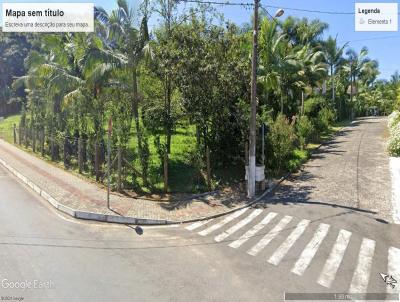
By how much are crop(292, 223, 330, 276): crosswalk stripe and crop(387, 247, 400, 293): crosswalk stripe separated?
4.91ft

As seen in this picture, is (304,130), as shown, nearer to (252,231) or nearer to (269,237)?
(252,231)

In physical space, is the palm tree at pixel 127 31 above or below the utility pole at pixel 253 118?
above

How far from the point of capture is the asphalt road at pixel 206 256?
657 centimetres

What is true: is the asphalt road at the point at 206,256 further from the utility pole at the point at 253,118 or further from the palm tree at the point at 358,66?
the palm tree at the point at 358,66

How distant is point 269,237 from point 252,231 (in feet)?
2.04

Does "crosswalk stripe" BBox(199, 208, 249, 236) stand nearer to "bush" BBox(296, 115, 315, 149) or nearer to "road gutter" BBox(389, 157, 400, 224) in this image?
"road gutter" BBox(389, 157, 400, 224)

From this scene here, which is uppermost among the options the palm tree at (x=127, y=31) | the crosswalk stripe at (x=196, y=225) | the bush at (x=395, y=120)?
the palm tree at (x=127, y=31)

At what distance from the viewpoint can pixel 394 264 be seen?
767 centimetres

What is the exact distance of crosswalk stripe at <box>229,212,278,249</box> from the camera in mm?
8923

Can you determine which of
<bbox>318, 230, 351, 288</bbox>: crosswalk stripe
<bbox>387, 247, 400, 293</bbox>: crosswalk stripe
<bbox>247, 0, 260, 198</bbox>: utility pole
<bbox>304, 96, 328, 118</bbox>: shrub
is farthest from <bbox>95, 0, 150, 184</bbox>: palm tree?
<bbox>304, 96, 328, 118</bbox>: shrub

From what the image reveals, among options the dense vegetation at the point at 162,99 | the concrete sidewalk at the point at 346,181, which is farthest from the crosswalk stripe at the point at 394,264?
the dense vegetation at the point at 162,99

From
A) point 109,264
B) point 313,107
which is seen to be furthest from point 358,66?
point 109,264

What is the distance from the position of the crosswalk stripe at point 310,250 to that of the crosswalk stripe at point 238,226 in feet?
6.55

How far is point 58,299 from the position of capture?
6.07 metres
